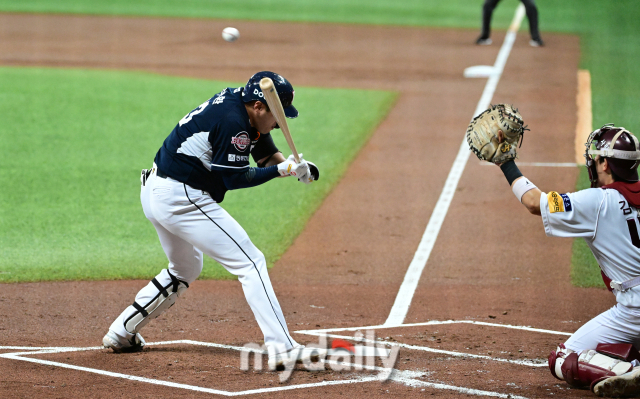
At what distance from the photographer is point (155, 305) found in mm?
5320

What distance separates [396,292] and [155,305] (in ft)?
7.81

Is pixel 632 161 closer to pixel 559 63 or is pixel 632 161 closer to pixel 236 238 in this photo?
pixel 236 238

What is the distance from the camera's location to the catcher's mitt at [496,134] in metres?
4.59

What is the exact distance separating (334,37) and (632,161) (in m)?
16.3

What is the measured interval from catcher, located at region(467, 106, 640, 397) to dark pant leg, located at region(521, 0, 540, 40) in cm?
1455

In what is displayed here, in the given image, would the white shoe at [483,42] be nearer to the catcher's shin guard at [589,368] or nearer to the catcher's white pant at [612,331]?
the catcher's white pant at [612,331]

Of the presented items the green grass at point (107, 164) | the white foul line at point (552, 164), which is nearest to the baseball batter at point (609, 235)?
the green grass at point (107, 164)

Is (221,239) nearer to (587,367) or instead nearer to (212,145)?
(212,145)

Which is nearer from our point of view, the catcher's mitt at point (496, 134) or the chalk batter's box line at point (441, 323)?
the catcher's mitt at point (496, 134)

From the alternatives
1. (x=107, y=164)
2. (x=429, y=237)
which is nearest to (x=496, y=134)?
(x=429, y=237)

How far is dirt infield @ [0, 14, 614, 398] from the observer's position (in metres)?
4.64

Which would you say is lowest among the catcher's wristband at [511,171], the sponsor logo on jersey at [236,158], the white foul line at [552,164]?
the white foul line at [552,164]

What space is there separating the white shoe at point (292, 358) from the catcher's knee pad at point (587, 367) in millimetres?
1499

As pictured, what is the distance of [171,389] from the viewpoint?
4.46 meters
